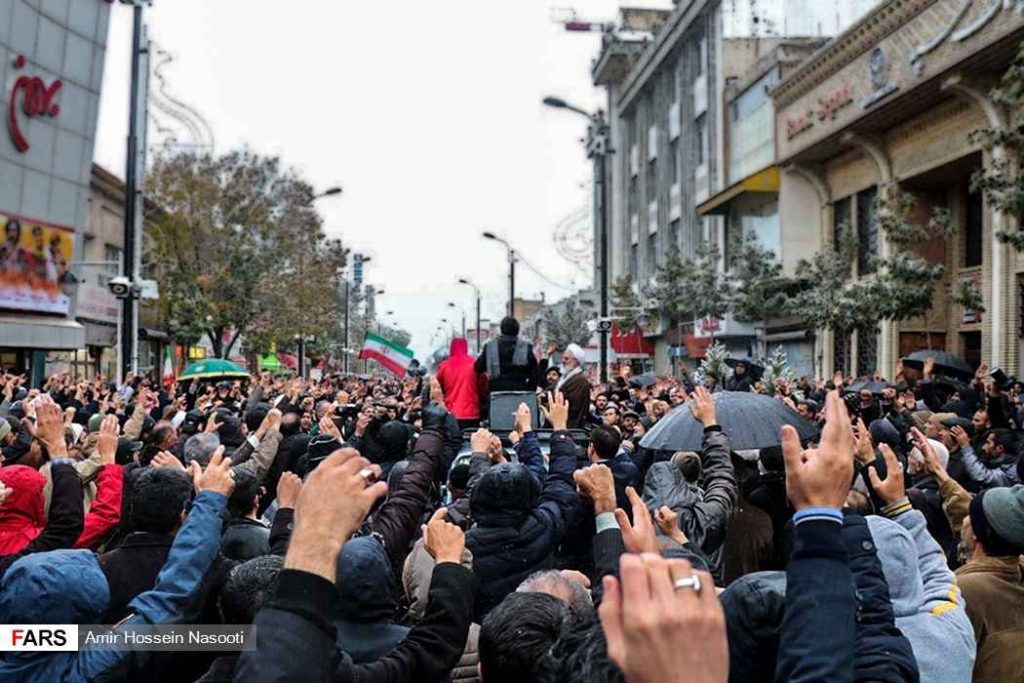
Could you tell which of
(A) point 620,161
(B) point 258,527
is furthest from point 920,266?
(A) point 620,161

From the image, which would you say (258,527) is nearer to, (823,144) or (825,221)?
(823,144)

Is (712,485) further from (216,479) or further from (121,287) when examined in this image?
(121,287)

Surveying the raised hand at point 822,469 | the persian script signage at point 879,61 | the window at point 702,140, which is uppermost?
the window at point 702,140

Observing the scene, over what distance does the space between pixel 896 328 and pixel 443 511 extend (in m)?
25.6

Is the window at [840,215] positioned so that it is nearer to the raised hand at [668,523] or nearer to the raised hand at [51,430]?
the raised hand at [668,523]

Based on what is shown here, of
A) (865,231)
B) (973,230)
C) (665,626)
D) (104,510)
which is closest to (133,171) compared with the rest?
(104,510)

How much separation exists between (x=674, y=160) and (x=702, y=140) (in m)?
5.30

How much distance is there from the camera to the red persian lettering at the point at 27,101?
23.7 metres

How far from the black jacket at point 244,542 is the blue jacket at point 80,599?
75 centimetres

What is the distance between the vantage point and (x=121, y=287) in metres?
16.7

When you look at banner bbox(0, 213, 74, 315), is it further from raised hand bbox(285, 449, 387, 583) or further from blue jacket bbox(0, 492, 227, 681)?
raised hand bbox(285, 449, 387, 583)

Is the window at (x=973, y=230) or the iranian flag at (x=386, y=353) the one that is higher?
the window at (x=973, y=230)

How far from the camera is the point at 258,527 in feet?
14.1

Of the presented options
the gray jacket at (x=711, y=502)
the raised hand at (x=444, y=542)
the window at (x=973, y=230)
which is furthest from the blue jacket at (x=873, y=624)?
the window at (x=973, y=230)
